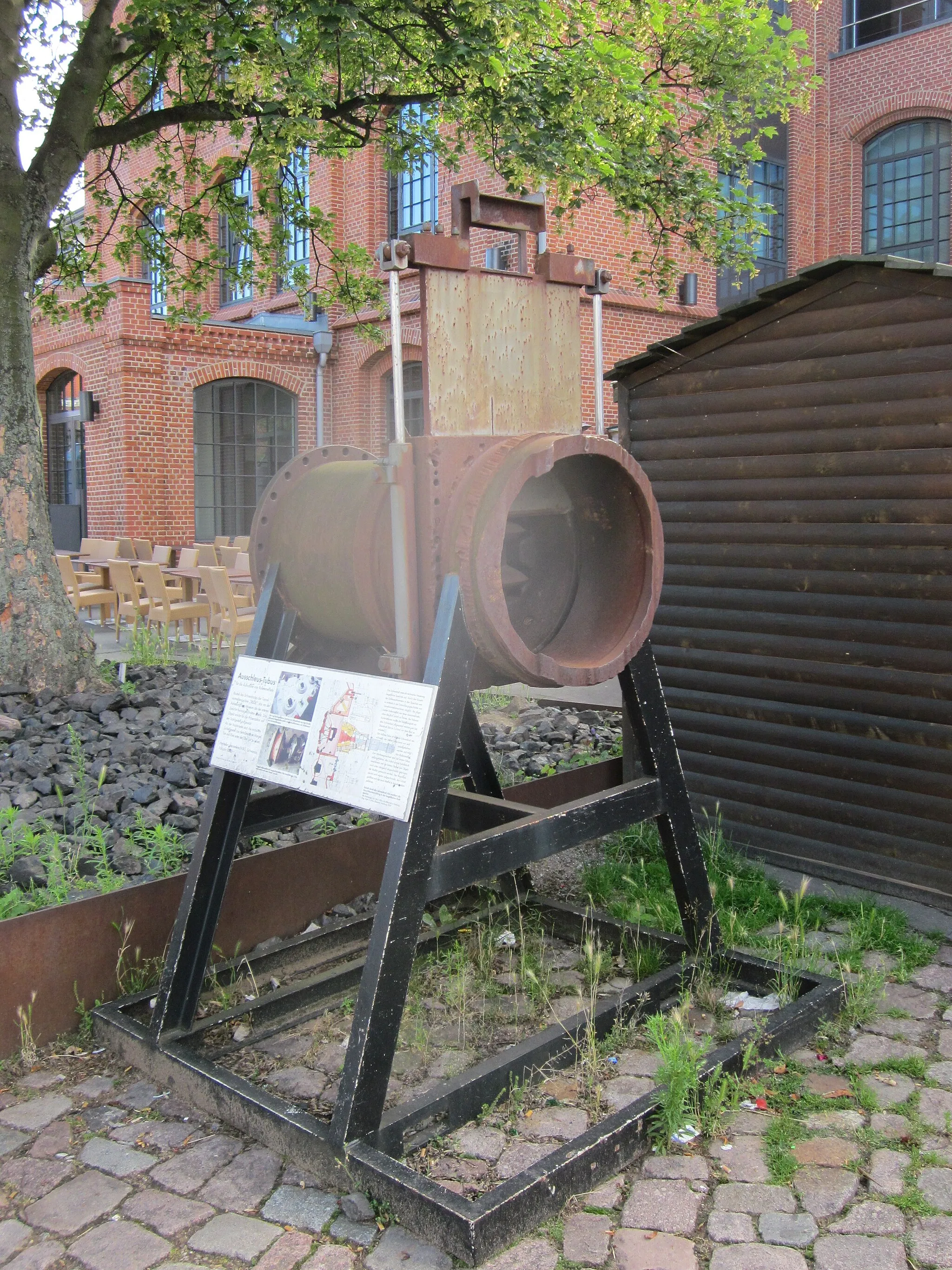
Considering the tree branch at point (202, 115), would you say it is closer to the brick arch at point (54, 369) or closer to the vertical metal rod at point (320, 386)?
the brick arch at point (54, 369)

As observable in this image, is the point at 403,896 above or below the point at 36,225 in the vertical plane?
below

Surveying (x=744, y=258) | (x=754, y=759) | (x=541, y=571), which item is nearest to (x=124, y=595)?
(x=744, y=258)

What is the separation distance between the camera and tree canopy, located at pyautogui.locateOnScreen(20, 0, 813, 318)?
719 cm

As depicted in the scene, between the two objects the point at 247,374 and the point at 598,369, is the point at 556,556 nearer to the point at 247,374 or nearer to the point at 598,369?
the point at 598,369

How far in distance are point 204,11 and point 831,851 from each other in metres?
A: 6.55

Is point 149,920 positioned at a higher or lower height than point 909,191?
lower

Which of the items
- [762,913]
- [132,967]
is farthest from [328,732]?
[762,913]

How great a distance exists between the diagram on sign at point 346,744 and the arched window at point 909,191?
20.4 meters

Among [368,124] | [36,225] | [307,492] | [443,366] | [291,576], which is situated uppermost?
[368,124]

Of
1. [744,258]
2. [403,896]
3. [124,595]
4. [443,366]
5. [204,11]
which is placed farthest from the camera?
[124,595]

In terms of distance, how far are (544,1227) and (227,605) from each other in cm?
780

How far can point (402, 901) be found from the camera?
2783 millimetres

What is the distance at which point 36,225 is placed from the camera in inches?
307

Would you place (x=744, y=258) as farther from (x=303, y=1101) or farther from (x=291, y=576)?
(x=303, y=1101)
